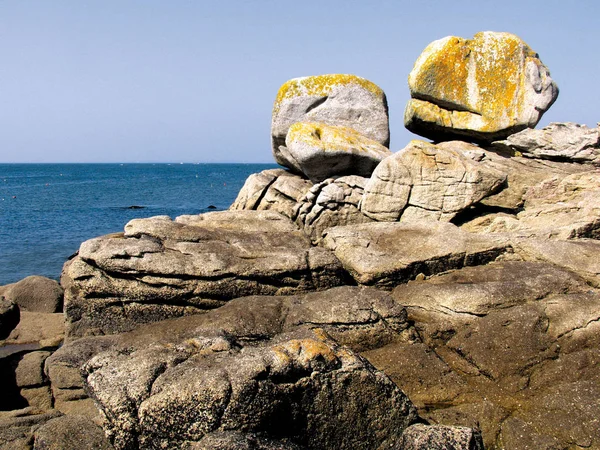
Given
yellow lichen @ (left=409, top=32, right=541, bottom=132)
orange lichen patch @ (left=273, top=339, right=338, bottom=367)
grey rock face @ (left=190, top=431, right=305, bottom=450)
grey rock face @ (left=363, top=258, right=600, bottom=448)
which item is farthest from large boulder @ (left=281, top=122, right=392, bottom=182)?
grey rock face @ (left=190, top=431, right=305, bottom=450)

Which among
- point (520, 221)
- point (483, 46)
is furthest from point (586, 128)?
point (520, 221)

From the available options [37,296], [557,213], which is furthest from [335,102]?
[37,296]

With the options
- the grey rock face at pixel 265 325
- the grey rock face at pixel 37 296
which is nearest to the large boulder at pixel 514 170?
the grey rock face at pixel 265 325

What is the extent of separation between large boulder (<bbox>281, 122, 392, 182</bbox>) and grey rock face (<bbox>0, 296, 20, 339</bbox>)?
10817 mm

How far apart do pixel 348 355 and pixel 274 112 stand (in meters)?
15.8

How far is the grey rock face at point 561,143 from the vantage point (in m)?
21.6

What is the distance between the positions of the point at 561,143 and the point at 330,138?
9180mm

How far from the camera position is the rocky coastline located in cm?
897

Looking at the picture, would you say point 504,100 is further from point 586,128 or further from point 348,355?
point 348,355

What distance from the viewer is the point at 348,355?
959 cm

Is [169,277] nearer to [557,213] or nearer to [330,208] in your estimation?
Answer: [330,208]

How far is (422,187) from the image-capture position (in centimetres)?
1827

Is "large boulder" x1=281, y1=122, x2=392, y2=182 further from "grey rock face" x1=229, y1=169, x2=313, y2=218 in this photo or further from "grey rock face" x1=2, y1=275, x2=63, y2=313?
"grey rock face" x1=2, y1=275, x2=63, y2=313

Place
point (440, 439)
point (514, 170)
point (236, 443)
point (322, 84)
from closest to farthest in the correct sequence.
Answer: point (236, 443) → point (440, 439) → point (514, 170) → point (322, 84)
